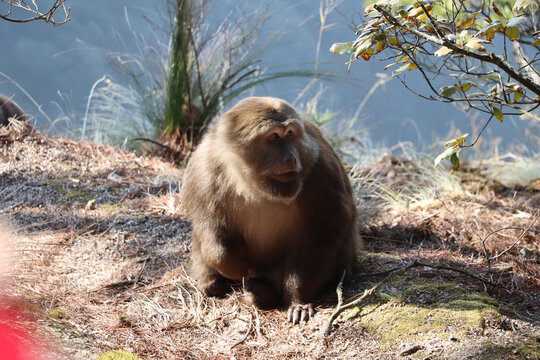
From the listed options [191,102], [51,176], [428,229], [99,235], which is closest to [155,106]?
[191,102]

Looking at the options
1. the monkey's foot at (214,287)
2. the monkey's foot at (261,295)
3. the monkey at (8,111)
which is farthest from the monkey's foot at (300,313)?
the monkey at (8,111)

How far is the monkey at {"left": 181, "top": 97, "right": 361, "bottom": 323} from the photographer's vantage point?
9.05 feet

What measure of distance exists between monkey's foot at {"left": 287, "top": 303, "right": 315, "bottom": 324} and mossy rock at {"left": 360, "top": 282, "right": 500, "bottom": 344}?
28 cm

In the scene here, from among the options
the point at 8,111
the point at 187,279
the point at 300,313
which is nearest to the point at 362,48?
the point at 300,313

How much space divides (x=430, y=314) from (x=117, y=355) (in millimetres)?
1397

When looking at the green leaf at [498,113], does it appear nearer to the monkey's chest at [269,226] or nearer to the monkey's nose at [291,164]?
the monkey's nose at [291,164]

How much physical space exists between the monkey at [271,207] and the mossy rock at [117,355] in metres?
0.83

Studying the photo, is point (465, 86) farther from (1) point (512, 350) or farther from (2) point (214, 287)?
(2) point (214, 287)

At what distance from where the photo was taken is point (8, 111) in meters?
6.52

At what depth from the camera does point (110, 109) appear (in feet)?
24.2

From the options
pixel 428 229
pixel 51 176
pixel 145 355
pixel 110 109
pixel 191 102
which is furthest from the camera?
pixel 110 109

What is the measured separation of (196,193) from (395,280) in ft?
3.91

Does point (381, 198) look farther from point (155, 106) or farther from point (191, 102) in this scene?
point (155, 106)

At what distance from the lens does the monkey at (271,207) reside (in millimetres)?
2758
